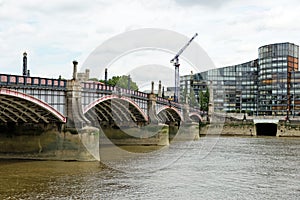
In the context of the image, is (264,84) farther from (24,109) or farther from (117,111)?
(24,109)

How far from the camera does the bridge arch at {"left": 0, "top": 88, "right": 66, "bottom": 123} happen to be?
102ft

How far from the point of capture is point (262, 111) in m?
133

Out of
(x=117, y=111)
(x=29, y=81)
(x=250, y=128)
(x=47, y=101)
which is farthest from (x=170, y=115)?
(x=29, y=81)

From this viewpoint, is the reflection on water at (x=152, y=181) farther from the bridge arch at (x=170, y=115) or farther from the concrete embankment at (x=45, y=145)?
the bridge arch at (x=170, y=115)

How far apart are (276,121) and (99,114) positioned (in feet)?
165

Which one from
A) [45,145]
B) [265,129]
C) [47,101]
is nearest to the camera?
[47,101]

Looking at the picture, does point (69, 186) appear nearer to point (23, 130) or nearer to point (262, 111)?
point (23, 130)

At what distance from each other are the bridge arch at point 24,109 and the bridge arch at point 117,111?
747 centimetres

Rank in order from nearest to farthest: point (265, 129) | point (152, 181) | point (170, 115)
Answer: point (152, 181) → point (170, 115) → point (265, 129)

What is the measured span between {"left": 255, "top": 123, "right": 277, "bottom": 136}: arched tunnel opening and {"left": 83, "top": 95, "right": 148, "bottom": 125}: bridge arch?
4852cm

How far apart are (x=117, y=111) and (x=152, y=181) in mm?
23278

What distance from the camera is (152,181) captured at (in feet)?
88.2

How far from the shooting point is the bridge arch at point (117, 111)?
45.1m

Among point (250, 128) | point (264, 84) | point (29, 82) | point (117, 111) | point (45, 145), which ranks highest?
point (264, 84)
